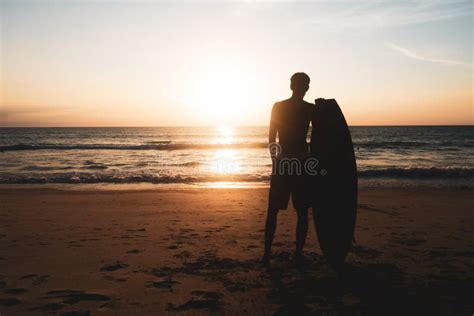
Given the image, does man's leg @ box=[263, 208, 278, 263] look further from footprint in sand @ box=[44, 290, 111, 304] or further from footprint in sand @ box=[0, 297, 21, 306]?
footprint in sand @ box=[0, 297, 21, 306]

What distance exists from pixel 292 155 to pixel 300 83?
82cm

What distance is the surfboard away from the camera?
4.17 m

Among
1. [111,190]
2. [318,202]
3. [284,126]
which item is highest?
[284,126]

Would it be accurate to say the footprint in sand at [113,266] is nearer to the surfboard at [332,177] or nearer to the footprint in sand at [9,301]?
the footprint in sand at [9,301]

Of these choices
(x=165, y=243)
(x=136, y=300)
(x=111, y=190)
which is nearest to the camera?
(x=136, y=300)

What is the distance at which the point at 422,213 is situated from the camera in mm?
7359

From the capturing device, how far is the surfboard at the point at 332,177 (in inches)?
164

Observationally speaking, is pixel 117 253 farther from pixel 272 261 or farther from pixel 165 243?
pixel 272 261

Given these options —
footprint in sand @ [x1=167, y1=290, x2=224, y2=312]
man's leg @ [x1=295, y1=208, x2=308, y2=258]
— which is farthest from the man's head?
footprint in sand @ [x1=167, y1=290, x2=224, y2=312]

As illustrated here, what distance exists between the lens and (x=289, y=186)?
13.4 feet

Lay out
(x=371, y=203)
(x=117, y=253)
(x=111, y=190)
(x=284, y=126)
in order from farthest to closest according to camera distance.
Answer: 1. (x=111, y=190)
2. (x=371, y=203)
3. (x=117, y=253)
4. (x=284, y=126)

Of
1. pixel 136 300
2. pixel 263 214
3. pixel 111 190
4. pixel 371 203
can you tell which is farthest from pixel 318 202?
pixel 111 190

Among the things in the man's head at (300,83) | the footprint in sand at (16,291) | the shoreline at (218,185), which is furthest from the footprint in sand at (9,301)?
the shoreline at (218,185)

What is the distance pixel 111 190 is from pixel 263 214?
5.98 meters
